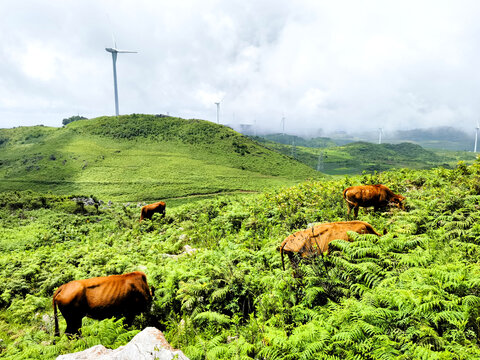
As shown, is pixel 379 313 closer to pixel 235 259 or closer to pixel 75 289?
pixel 235 259

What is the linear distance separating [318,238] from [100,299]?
21.3 feet

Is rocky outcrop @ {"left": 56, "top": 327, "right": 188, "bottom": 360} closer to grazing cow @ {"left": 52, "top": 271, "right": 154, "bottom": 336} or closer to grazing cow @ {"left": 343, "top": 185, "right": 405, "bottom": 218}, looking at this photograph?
grazing cow @ {"left": 52, "top": 271, "right": 154, "bottom": 336}

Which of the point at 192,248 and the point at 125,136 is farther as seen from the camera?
the point at 125,136

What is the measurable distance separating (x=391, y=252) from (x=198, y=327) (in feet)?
16.7

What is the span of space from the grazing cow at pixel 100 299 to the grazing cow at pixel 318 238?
4.41m

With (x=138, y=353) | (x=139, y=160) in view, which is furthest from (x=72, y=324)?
(x=139, y=160)

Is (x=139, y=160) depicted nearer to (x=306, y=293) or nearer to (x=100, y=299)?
(x=100, y=299)

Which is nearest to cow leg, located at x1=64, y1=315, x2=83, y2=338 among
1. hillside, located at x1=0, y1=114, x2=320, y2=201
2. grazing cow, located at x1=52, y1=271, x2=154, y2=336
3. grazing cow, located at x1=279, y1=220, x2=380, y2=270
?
grazing cow, located at x1=52, y1=271, x2=154, y2=336

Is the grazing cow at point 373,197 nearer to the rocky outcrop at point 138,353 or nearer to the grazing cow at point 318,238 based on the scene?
the grazing cow at point 318,238

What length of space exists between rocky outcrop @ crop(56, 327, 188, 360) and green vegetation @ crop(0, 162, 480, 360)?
48 cm

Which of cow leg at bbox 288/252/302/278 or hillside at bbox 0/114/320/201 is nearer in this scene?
cow leg at bbox 288/252/302/278

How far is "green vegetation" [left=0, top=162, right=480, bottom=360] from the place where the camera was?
4449mm

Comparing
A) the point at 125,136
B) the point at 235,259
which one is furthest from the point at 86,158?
the point at 235,259

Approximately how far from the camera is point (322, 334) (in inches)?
184
